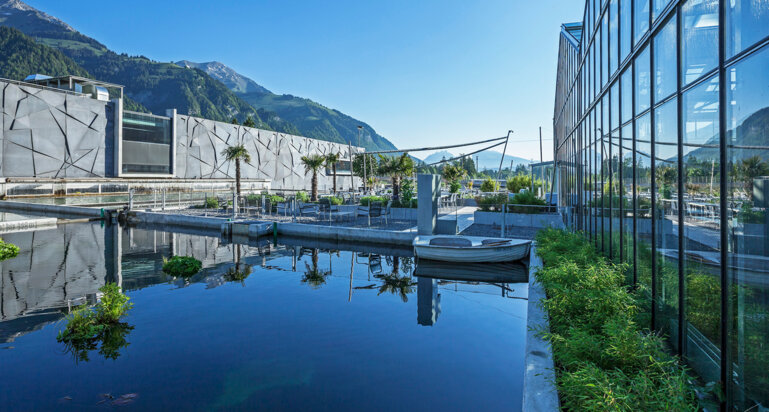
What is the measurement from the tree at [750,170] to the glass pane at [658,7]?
257 cm

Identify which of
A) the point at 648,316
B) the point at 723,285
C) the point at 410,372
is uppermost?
the point at 723,285

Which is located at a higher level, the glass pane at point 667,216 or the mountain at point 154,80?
the mountain at point 154,80

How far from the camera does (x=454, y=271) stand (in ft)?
39.5

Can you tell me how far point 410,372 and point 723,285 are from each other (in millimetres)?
3790

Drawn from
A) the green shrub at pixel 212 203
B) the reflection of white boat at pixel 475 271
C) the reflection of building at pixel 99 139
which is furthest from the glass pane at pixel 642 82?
the reflection of building at pixel 99 139

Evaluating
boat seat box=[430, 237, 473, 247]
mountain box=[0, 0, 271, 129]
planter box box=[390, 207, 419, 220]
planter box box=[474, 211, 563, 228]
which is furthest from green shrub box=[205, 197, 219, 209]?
mountain box=[0, 0, 271, 129]

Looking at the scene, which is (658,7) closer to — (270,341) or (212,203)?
(270,341)

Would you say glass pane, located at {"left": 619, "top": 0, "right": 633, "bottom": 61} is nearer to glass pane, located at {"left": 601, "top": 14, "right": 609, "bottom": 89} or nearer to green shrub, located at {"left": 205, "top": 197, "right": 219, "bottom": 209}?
glass pane, located at {"left": 601, "top": 14, "right": 609, "bottom": 89}

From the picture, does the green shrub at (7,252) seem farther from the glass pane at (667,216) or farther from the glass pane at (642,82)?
the glass pane at (642,82)

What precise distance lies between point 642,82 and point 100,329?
30.6ft

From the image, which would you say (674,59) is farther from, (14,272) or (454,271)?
(14,272)

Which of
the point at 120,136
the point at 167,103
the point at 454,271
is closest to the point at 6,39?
the point at 167,103

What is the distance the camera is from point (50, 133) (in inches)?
1344

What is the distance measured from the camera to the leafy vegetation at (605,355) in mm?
2949
